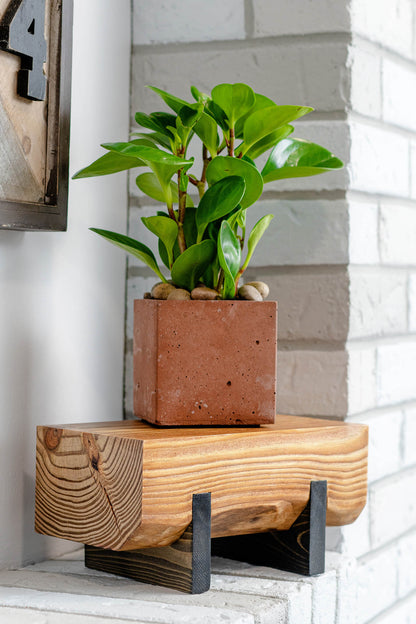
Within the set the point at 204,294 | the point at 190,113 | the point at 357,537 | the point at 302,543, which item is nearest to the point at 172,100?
the point at 190,113

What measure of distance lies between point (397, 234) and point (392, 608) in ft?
1.90

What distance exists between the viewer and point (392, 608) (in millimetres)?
1318

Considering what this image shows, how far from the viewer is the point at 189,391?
1004 mm

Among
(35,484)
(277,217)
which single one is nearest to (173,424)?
(35,484)

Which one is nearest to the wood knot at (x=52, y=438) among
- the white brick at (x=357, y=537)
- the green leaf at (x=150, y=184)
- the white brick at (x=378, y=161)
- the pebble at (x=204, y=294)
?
the pebble at (x=204, y=294)

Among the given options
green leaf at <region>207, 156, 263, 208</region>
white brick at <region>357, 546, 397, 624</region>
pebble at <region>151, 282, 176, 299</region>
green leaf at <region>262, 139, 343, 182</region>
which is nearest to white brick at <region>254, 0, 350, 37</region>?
green leaf at <region>262, 139, 343, 182</region>

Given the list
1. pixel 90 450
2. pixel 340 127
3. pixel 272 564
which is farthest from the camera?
pixel 340 127

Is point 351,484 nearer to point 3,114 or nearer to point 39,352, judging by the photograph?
point 39,352

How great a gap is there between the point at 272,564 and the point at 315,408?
0.79ft

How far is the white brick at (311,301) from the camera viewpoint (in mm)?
1202

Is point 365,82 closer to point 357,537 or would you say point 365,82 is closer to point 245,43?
point 245,43

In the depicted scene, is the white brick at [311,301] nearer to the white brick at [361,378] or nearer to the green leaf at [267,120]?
the white brick at [361,378]

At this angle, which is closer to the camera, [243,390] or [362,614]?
[243,390]

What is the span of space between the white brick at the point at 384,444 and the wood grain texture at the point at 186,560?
1.25 ft
